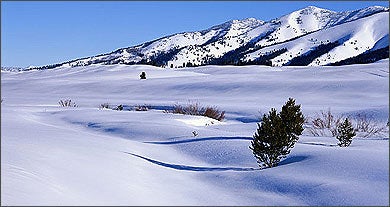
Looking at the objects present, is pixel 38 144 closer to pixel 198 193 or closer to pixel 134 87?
pixel 198 193

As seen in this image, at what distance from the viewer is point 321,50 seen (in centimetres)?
14688

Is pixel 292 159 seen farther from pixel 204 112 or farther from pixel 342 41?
pixel 342 41

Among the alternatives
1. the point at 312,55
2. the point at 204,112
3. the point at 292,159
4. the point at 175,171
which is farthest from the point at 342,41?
the point at 175,171

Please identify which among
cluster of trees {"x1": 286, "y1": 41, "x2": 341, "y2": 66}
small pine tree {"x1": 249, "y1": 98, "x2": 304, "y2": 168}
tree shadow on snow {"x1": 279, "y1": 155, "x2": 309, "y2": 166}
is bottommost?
tree shadow on snow {"x1": 279, "y1": 155, "x2": 309, "y2": 166}

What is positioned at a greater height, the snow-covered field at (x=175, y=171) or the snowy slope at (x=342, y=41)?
the snowy slope at (x=342, y=41)

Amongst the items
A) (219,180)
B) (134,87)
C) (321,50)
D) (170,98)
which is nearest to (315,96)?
(170,98)

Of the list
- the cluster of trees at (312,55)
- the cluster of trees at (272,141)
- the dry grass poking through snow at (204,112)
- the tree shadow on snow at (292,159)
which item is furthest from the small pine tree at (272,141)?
the cluster of trees at (312,55)

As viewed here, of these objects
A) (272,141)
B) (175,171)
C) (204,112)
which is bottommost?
(204,112)

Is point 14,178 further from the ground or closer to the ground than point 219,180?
further from the ground

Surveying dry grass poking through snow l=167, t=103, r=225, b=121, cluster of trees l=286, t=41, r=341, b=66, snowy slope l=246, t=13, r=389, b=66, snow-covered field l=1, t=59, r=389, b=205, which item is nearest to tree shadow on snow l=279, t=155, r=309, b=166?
snow-covered field l=1, t=59, r=389, b=205

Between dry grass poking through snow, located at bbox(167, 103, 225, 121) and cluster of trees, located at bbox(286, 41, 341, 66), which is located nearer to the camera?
dry grass poking through snow, located at bbox(167, 103, 225, 121)

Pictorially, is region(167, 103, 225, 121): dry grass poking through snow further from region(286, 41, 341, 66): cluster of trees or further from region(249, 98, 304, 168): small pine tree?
region(286, 41, 341, 66): cluster of trees

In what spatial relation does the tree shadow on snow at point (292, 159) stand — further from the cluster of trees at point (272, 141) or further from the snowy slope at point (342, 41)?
the snowy slope at point (342, 41)

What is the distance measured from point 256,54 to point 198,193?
15522cm
